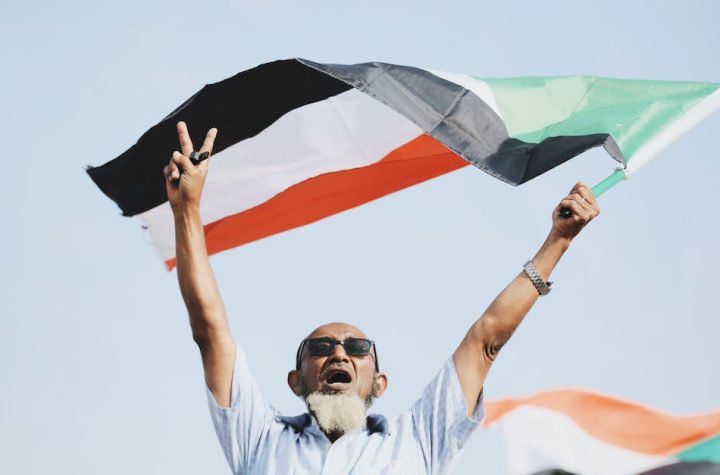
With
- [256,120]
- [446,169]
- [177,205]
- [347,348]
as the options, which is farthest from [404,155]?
[177,205]

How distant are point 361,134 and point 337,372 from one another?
7.43 ft

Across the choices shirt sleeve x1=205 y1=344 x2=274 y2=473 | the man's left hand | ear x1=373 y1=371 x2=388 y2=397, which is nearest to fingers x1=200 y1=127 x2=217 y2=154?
shirt sleeve x1=205 y1=344 x2=274 y2=473

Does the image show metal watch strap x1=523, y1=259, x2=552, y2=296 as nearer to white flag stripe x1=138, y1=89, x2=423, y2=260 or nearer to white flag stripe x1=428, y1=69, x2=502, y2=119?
white flag stripe x1=428, y1=69, x2=502, y2=119

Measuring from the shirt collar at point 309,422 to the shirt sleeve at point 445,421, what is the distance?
0.27 meters

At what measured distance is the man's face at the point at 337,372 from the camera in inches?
254

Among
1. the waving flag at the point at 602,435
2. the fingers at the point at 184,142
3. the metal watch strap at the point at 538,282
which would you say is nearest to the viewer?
the metal watch strap at the point at 538,282

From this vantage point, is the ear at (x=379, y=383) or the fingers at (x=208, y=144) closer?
the fingers at (x=208, y=144)

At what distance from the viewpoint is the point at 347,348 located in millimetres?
→ 6574

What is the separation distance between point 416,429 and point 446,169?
2.85 metres

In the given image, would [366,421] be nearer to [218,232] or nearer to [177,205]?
[177,205]

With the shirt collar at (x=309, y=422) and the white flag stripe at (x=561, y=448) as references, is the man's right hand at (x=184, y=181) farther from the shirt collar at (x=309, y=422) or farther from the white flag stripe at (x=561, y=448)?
the white flag stripe at (x=561, y=448)

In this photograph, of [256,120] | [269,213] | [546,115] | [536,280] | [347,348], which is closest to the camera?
[536,280]

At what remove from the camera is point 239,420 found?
5879mm

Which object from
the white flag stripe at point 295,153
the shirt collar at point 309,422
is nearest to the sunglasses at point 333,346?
the shirt collar at point 309,422
